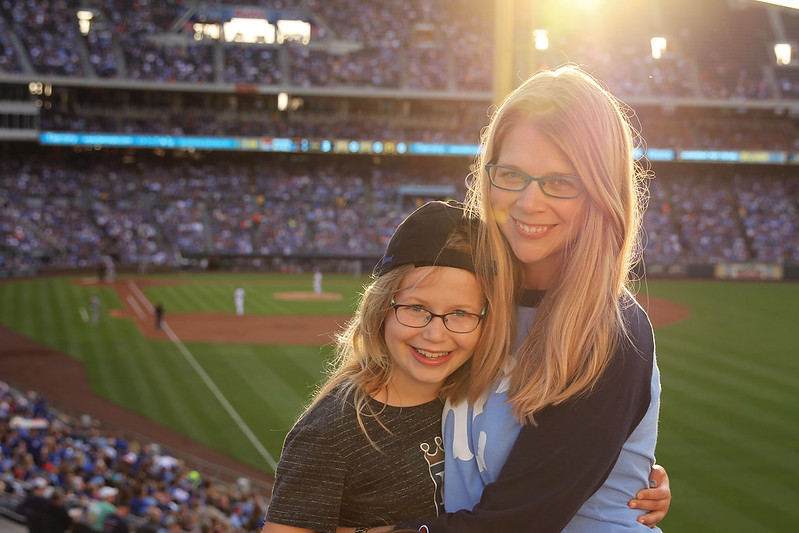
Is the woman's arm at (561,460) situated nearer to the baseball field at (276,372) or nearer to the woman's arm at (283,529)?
the woman's arm at (283,529)

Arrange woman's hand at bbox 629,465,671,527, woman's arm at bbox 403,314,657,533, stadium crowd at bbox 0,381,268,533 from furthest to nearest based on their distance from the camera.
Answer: stadium crowd at bbox 0,381,268,533 → woman's hand at bbox 629,465,671,527 → woman's arm at bbox 403,314,657,533

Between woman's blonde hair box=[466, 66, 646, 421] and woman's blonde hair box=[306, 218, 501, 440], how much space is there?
67 millimetres

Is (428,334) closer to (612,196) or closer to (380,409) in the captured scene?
(380,409)

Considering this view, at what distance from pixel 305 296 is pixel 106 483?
861 inches

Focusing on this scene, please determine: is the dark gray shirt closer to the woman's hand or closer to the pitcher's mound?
the woman's hand

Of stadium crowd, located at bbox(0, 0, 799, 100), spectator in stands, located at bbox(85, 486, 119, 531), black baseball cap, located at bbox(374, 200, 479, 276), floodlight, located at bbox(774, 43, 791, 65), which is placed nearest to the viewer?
black baseball cap, located at bbox(374, 200, 479, 276)

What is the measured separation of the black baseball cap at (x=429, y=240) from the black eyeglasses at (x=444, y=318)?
14 centimetres

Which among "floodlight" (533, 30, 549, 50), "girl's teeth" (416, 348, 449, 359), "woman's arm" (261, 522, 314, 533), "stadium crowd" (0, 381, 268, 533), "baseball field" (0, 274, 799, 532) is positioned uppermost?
"floodlight" (533, 30, 549, 50)

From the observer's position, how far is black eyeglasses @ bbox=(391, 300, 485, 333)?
2.49 meters

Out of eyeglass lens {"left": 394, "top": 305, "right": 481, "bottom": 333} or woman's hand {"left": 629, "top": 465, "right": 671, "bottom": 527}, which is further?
eyeglass lens {"left": 394, "top": 305, "right": 481, "bottom": 333}

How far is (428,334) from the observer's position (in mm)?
2477

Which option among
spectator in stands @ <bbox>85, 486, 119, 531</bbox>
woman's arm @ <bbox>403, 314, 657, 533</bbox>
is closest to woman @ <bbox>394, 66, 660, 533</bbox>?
woman's arm @ <bbox>403, 314, 657, 533</bbox>

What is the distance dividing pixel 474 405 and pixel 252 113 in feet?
159

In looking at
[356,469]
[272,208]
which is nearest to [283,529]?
[356,469]
